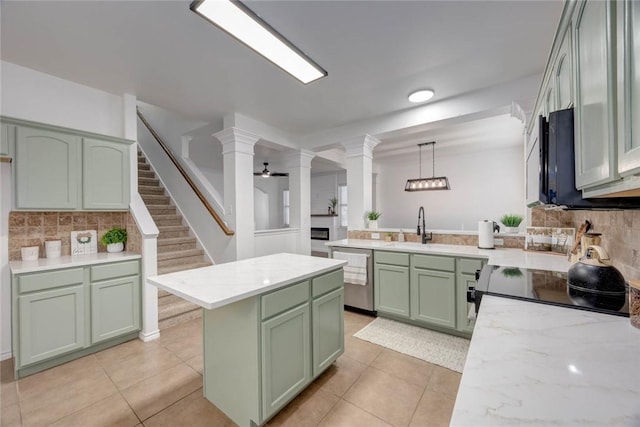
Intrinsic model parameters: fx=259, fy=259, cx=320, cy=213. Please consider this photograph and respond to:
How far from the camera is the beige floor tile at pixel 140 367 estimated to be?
2.05 metres

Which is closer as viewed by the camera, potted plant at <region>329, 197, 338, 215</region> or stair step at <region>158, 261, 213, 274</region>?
stair step at <region>158, 261, 213, 274</region>

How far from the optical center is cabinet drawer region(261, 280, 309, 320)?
1522 mm

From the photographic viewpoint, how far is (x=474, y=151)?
19.6 feet

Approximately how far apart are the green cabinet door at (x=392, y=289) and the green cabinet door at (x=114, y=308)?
8.47 feet

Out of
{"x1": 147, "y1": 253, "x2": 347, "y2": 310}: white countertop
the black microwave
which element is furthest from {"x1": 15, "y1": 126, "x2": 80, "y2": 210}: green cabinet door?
the black microwave

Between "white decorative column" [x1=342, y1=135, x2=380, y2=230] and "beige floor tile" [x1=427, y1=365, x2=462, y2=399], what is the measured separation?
2.09 m

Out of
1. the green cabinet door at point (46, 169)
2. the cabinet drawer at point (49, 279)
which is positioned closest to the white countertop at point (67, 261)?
the cabinet drawer at point (49, 279)

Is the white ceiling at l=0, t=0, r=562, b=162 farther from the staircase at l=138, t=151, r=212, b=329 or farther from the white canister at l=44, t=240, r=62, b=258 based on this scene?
the staircase at l=138, t=151, r=212, b=329

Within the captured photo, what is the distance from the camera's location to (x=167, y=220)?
4512mm

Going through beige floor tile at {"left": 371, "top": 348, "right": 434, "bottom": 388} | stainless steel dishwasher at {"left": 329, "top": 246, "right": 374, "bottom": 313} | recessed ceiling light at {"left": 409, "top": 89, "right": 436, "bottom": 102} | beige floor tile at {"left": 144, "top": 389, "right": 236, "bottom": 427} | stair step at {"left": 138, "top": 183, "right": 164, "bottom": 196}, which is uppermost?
recessed ceiling light at {"left": 409, "top": 89, "right": 436, "bottom": 102}

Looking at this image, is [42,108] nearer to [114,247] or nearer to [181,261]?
[114,247]

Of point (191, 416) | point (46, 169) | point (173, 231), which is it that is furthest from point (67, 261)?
point (173, 231)

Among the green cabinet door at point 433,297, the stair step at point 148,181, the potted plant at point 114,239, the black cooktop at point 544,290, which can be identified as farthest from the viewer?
the stair step at point 148,181

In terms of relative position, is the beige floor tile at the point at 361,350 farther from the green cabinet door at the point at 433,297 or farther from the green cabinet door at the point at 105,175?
the green cabinet door at the point at 105,175
